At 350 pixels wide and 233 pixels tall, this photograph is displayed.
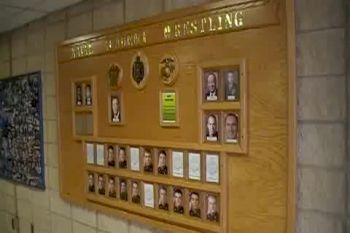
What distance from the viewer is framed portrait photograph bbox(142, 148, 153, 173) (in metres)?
1.86

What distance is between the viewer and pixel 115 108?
206 centimetres

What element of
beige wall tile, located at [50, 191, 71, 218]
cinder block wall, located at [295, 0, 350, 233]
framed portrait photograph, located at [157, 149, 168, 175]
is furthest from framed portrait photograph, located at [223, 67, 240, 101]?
beige wall tile, located at [50, 191, 71, 218]

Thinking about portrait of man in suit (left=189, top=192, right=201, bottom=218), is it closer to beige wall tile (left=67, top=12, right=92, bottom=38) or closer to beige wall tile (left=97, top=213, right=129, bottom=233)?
beige wall tile (left=97, top=213, right=129, bottom=233)

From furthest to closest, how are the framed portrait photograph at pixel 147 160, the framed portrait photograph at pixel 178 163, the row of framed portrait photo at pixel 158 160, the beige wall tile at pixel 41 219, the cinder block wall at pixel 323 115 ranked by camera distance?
1. the beige wall tile at pixel 41 219
2. the framed portrait photograph at pixel 147 160
3. the framed portrait photograph at pixel 178 163
4. the row of framed portrait photo at pixel 158 160
5. the cinder block wall at pixel 323 115

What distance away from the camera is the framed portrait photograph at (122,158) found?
201 cm

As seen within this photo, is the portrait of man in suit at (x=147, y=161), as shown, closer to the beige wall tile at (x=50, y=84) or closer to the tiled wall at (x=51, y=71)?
the tiled wall at (x=51, y=71)

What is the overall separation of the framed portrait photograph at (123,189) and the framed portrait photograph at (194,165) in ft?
1.65

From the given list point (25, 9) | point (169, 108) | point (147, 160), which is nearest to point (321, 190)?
point (169, 108)

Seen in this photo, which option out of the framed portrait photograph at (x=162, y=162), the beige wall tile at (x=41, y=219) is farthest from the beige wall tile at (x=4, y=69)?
the framed portrait photograph at (x=162, y=162)

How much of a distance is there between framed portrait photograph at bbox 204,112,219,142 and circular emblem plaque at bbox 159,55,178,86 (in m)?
0.27

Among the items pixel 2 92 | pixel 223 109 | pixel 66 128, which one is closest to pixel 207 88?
pixel 223 109

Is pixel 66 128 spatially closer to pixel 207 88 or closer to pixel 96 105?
pixel 96 105

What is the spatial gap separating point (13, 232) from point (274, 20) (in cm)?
306

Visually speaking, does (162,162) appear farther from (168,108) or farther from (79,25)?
(79,25)
